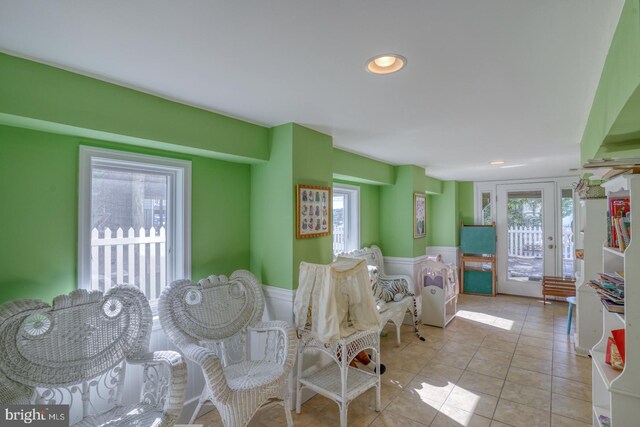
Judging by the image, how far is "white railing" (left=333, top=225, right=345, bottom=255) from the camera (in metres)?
4.21

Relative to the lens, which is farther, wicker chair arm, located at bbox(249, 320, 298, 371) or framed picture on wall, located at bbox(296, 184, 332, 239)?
framed picture on wall, located at bbox(296, 184, 332, 239)

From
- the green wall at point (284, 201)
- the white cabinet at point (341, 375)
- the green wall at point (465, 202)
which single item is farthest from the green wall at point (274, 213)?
the green wall at point (465, 202)

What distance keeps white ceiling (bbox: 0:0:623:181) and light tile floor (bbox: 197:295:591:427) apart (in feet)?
7.30

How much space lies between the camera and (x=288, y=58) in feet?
4.94

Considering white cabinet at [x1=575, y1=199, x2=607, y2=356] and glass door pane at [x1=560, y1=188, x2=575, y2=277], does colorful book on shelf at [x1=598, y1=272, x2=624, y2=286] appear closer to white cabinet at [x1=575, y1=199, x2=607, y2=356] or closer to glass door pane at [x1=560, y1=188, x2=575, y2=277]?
white cabinet at [x1=575, y1=199, x2=607, y2=356]

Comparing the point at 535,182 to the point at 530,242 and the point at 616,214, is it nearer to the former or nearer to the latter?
the point at 530,242

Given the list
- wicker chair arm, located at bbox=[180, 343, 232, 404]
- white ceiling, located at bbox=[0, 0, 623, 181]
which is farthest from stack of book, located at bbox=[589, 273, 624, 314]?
wicker chair arm, located at bbox=[180, 343, 232, 404]

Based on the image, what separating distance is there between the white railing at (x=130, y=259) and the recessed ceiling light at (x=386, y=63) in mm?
1878

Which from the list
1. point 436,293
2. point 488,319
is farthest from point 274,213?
point 488,319

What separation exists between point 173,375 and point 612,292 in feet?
7.38

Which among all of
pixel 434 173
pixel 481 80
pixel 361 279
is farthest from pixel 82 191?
pixel 434 173

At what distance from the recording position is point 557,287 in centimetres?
523

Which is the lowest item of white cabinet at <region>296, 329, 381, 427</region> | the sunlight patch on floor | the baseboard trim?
the sunlight patch on floor

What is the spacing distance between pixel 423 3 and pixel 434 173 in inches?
180
